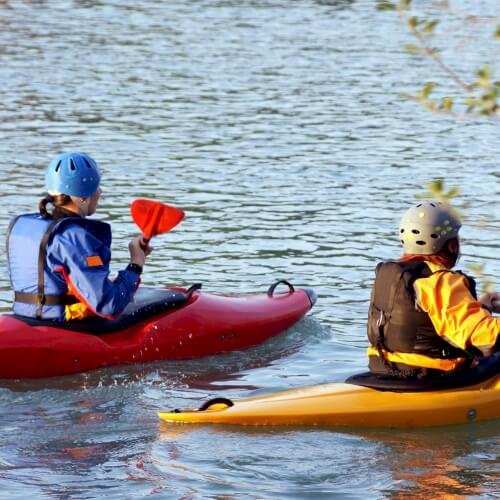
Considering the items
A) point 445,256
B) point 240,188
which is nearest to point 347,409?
point 445,256

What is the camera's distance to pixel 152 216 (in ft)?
28.6

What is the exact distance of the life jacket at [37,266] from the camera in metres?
8.25

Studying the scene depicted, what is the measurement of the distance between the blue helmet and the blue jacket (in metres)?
0.18

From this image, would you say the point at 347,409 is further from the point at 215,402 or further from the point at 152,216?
the point at 152,216

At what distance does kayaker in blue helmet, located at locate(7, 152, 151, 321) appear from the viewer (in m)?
8.19

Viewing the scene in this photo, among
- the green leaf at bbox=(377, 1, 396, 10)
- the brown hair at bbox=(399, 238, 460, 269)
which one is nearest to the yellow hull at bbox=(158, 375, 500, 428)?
the brown hair at bbox=(399, 238, 460, 269)

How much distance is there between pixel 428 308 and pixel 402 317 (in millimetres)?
169

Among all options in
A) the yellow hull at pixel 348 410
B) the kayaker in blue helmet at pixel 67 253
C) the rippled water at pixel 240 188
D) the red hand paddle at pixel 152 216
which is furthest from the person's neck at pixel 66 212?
the yellow hull at pixel 348 410

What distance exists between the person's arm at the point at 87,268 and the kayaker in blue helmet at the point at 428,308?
165 cm

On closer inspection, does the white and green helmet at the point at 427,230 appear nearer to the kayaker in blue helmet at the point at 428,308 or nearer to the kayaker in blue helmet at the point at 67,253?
the kayaker in blue helmet at the point at 428,308

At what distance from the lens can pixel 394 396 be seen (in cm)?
749

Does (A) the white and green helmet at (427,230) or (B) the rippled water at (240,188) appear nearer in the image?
(B) the rippled water at (240,188)

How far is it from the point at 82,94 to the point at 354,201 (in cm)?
731

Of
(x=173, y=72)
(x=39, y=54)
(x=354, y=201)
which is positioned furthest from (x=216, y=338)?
(x=39, y=54)
